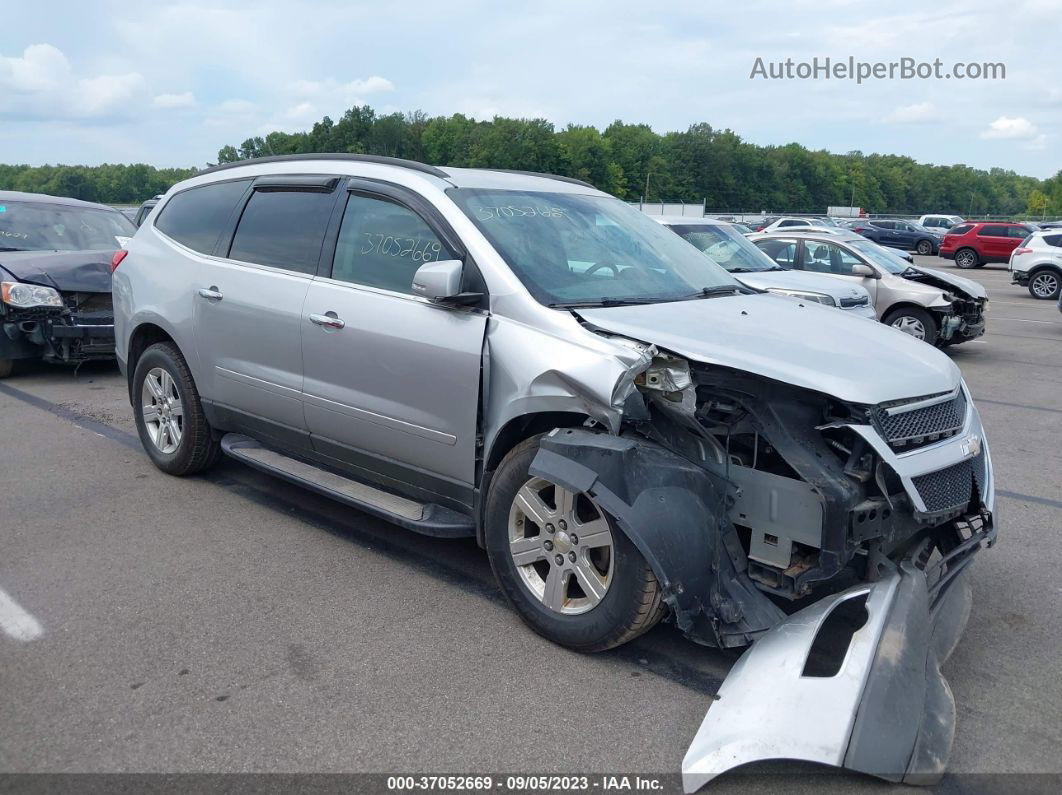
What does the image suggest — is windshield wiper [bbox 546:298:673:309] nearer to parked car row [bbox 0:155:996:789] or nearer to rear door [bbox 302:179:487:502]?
parked car row [bbox 0:155:996:789]

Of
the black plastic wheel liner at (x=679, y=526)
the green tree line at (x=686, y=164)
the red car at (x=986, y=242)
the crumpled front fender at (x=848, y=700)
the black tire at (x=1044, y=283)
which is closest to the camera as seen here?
the crumpled front fender at (x=848, y=700)

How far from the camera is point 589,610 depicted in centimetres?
359

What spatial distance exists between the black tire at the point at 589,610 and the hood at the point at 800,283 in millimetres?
6449

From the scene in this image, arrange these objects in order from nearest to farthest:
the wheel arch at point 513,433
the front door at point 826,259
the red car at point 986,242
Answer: the wheel arch at point 513,433, the front door at point 826,259, the red car at point 986,242

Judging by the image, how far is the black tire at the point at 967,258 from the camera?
105ft

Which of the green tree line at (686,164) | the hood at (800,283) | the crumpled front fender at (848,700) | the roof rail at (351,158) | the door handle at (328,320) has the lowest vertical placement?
the crumpled front fender at (848,700)

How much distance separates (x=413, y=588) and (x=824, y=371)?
2160 millimetres

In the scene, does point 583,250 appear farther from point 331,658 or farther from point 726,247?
point 726,247

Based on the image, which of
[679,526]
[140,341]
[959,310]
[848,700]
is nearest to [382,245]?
[679,526]

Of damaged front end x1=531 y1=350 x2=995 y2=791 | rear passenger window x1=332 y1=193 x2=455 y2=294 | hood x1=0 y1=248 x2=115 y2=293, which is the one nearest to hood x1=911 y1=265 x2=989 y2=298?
damaged front end x1=531 y1=350 x2=995 y2=791

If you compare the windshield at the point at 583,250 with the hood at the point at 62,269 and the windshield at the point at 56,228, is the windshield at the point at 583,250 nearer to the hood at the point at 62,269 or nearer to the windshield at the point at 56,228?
the hood at the point at 62,269

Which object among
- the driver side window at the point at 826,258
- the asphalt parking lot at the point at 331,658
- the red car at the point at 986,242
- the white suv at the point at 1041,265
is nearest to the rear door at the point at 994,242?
the red car at the point at 986,242

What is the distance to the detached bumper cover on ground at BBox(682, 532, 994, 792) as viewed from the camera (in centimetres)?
281

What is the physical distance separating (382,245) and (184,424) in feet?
6.64
